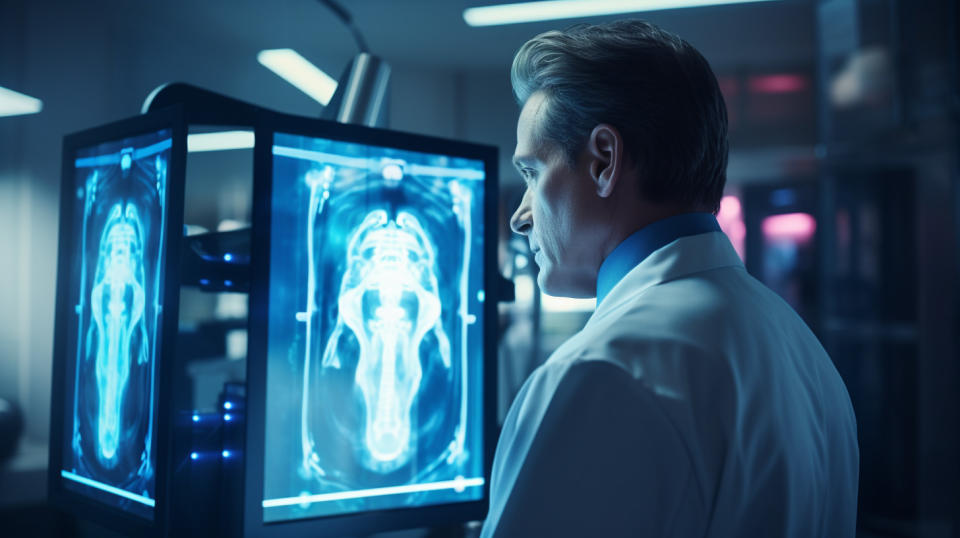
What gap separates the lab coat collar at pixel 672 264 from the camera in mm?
777

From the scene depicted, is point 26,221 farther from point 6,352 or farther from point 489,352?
point 489,352

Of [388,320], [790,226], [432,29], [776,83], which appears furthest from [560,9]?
[388,320]

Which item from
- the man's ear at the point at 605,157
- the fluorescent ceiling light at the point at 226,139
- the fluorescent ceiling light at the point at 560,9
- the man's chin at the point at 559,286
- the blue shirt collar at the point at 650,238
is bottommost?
the man's chin at the point at 559,286

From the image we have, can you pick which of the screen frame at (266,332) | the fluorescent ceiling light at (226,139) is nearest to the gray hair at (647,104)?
the screen frame at (266,332)

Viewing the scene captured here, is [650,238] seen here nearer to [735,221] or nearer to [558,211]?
[558,211]

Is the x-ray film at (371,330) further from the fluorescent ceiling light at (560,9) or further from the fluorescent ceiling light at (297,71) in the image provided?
the fluorescent ceiling light at (560,9)

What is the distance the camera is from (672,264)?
777mm

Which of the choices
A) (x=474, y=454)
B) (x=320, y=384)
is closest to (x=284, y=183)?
(x=320, y=384)

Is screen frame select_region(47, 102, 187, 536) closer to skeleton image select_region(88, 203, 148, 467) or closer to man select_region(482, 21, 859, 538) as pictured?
skeleton image select_region(88, 203, 148, 467)

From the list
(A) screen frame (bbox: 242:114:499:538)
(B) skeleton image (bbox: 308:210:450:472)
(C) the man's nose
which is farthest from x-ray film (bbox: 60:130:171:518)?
(C) the man's nose

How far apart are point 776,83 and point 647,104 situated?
15.6 feet

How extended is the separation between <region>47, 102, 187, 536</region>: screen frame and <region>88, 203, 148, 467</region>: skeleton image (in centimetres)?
8

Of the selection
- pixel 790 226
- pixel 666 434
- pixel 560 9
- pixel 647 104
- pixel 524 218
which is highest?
pixel 560 9

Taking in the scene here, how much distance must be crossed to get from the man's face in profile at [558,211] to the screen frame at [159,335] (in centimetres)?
51
